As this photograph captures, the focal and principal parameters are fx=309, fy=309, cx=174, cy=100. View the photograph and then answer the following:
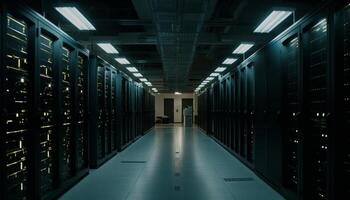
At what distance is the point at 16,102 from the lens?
2906 millimetres

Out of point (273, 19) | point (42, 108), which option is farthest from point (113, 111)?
point (273, 19)

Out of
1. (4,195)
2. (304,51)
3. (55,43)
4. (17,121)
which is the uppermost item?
(55,43)

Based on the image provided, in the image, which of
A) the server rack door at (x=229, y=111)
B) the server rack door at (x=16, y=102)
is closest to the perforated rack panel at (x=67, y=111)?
the server rack door at (x=16, y=102)

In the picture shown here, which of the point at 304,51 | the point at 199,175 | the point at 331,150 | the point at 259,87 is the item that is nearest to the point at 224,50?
the point at 259,87

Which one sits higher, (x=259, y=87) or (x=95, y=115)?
(x=259, y=87)

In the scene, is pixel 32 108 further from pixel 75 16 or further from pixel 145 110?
pixel 145 110

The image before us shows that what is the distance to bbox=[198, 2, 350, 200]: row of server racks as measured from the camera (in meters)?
2.52

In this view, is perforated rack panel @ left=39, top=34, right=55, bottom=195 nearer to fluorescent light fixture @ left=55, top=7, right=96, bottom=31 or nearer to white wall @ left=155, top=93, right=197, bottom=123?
fluorescent light fixture @ left=55, top=7, right=96, bottom=31

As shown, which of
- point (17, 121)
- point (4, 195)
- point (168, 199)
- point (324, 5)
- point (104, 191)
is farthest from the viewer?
point (104, 191)

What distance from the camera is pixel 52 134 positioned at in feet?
12.8

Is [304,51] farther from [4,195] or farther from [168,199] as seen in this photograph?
[4,195]

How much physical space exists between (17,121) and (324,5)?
3001 mm

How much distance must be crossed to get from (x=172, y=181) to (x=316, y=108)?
8.43 feet

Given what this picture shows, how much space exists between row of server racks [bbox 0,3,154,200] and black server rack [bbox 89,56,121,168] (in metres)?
0.02
